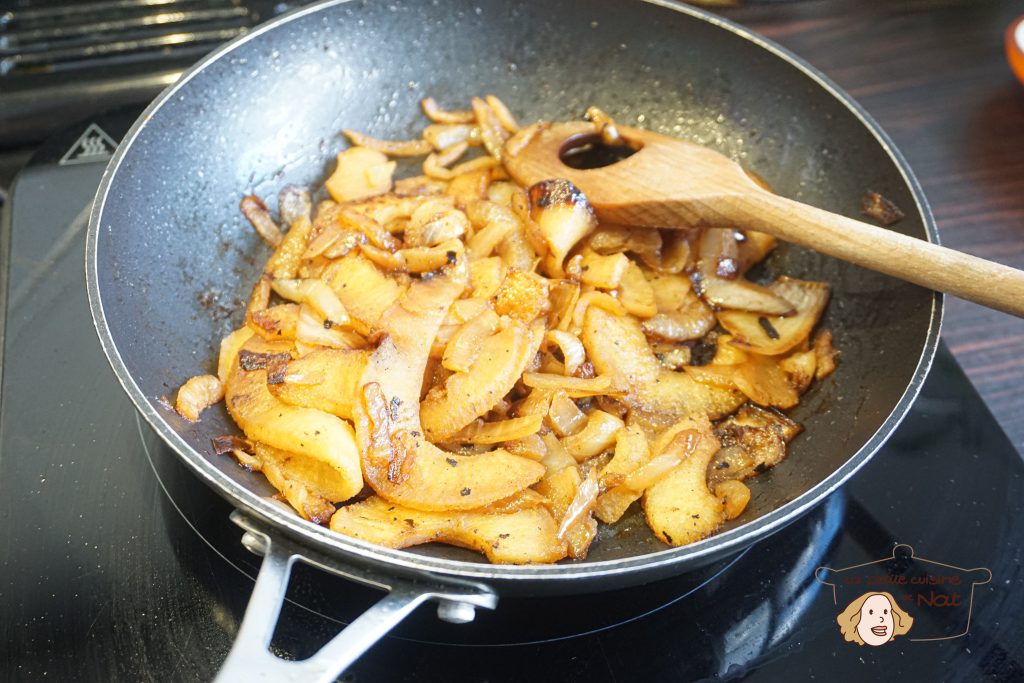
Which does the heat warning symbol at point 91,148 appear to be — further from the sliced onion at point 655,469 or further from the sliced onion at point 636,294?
the sliced onion at point 655,469

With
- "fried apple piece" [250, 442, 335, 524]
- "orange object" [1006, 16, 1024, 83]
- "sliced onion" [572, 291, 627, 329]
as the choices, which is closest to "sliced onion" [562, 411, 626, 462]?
"sliced onion" [572, 291, 627, 329]

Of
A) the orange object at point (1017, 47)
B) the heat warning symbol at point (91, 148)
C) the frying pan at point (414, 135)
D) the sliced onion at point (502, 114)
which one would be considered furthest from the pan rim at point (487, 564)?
the orange object at point (1017, 47)

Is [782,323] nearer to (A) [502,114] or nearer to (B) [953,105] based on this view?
(A) [502,114]

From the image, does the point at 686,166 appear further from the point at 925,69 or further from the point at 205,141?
the point at 925,69

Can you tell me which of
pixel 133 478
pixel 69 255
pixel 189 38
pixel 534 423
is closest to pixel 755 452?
pixel 534 423

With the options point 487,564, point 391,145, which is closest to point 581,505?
point 487,564
